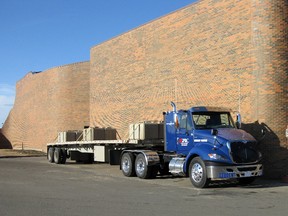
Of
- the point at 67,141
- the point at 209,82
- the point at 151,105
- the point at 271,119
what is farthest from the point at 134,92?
the point at 271,119

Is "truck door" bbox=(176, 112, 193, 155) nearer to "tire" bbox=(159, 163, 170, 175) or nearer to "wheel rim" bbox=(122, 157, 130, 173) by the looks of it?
"tire" bbox=(159, 163, 170, 175)

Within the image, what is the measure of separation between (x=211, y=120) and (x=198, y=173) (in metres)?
2.26

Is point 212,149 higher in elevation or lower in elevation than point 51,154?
higher

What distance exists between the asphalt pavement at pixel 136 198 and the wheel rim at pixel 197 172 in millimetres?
380

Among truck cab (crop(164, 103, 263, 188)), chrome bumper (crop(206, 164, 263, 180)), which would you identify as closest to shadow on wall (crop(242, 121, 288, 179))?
truck cab (crop(164, 103, 263, 188))

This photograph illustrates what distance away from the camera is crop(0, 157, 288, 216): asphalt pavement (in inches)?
380

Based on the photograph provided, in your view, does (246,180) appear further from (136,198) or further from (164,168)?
(136,198)

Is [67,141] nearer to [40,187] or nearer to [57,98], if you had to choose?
[40,187]

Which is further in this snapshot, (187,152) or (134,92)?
(134,92)

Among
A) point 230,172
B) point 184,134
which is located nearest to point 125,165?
point 184,134

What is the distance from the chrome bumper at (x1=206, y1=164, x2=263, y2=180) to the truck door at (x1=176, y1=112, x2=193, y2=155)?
1.91 m

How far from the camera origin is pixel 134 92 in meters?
27.9

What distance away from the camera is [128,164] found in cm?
1847

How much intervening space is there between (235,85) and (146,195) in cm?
870
